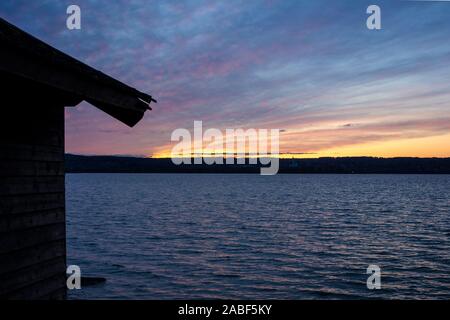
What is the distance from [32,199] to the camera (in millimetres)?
6277

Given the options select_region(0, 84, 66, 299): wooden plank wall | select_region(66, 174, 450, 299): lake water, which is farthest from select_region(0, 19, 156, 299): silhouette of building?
select_region(66, 174, 450, 299): lake water

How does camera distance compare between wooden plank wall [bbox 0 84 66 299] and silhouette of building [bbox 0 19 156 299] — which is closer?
silhouette of building [bbox 0 19 156 299]

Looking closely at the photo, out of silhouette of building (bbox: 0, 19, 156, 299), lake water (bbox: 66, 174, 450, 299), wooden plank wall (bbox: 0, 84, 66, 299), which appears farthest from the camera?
lake water (bbox: 66, 174, 450, 299)

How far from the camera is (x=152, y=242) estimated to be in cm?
3750

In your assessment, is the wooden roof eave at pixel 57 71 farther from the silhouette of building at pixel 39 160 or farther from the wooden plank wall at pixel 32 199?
the wooden plank wall at pixel 32 199

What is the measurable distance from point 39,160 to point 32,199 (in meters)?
0.61

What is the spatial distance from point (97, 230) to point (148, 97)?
4148cm

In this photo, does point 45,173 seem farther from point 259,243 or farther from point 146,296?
point 259,243

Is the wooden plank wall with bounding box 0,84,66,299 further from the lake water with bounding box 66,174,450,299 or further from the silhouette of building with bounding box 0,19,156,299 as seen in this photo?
the lake water with bounding box 66,174,450,299

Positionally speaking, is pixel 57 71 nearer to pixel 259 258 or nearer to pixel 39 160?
pixel 39 160

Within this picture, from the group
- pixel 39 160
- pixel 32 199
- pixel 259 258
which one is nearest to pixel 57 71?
pixel 39 160

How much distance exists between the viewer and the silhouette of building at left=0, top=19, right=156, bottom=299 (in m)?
4.98
